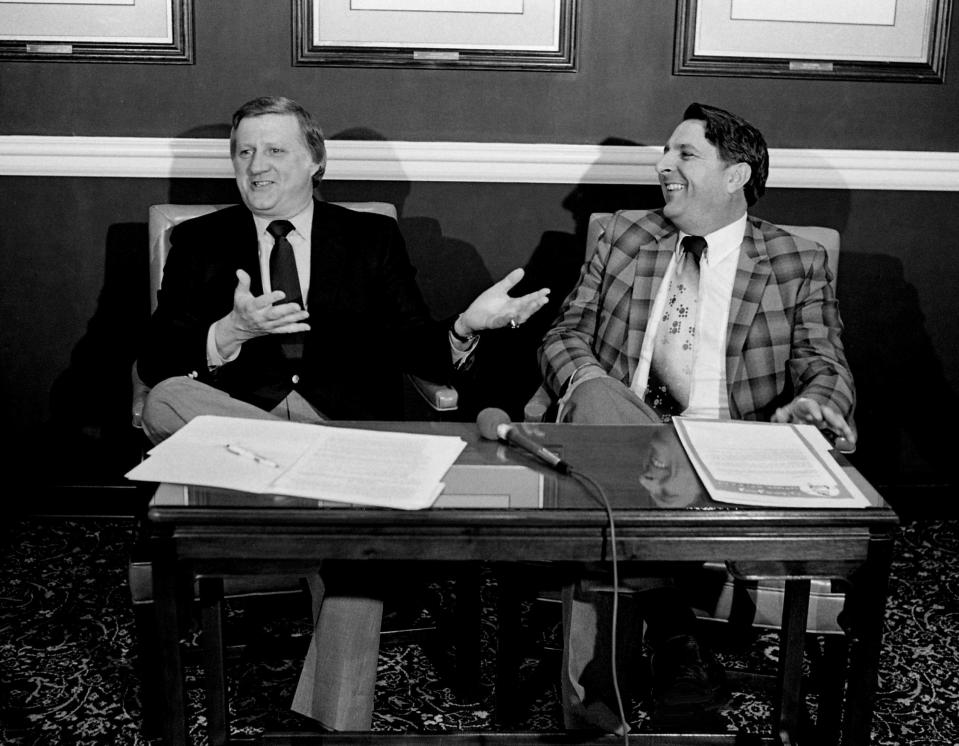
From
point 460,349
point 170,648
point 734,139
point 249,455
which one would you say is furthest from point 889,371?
point 170,648

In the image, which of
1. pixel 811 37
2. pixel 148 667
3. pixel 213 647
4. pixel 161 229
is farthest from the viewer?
pixel 811 37

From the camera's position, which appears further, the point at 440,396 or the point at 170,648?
the point at 440,396

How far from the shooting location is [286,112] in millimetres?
2598

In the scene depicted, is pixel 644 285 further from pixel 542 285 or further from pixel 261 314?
pixel 261 314

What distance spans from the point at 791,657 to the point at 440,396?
36.9 inches

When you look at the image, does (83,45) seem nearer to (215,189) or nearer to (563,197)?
(215,189)

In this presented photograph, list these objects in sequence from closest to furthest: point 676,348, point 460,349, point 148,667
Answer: point 148,667 → point 460,349 → point 676,348

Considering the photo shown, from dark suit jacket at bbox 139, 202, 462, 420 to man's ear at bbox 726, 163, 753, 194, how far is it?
0.80m

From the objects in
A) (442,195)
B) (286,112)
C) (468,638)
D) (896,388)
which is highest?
(286,112)

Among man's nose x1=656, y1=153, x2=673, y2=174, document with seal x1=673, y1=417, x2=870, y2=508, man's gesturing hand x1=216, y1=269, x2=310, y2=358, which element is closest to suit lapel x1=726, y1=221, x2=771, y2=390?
man's nose x1=656, y1=153, x2=673, y2=174

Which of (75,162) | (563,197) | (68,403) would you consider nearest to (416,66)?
(563,197)

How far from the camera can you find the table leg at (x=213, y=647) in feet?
5.81

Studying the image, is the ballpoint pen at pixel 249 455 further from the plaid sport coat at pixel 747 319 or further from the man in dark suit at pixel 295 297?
the plaid sport coat at pixel 747 319

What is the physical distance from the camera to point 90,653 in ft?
8.21
